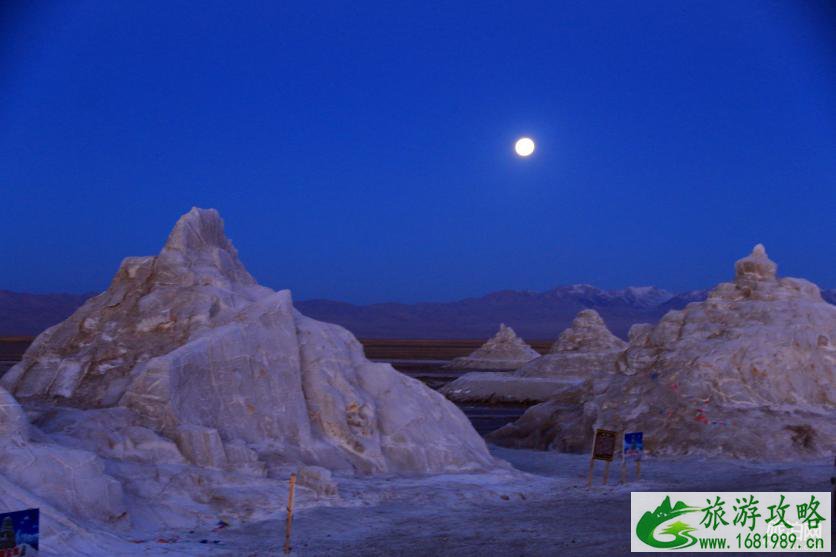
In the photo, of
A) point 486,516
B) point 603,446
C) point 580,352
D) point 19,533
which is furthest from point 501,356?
point 19,533

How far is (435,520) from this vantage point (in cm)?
1230

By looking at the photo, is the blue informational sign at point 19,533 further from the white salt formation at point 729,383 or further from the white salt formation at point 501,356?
the white salt formation at point 501,356

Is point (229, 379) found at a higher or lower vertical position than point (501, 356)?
lower

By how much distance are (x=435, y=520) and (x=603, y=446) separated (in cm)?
400

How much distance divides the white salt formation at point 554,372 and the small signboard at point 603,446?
2518cm

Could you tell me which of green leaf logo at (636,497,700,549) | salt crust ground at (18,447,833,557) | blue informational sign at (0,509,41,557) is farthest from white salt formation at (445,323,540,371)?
blue informational sign at (0,509,41,557)

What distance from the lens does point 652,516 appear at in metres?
9.82

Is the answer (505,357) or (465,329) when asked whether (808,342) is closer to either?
(505,357)

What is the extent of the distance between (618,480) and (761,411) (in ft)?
19.8

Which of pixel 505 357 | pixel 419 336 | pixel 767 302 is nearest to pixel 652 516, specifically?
pixel 767 302

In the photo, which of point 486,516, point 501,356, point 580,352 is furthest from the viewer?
point 501,356

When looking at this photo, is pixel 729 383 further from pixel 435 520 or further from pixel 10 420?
pixel 10 420

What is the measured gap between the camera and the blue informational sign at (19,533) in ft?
25.7

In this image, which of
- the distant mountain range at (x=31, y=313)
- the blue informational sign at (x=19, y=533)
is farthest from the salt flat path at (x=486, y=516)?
the distant mountain range at (x=31, y=313)
